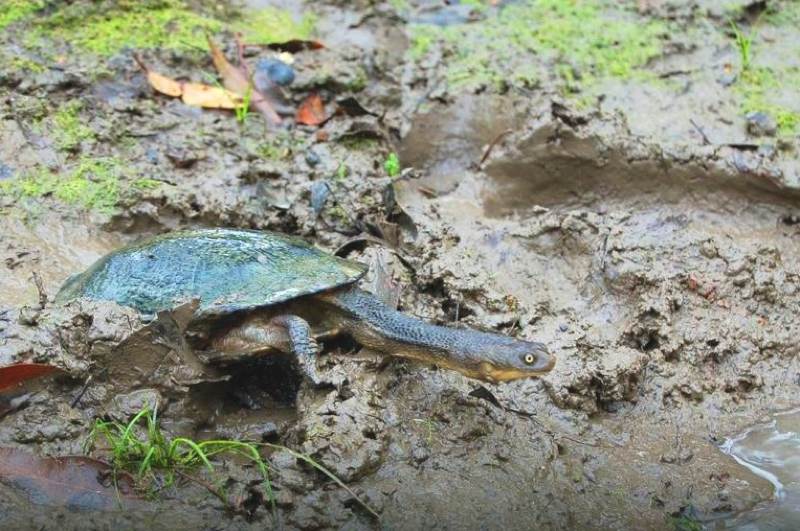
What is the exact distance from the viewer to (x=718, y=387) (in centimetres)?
414

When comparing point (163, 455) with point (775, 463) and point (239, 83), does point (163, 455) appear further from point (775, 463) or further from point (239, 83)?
point (239, 83)

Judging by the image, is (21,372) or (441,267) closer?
(21,372)

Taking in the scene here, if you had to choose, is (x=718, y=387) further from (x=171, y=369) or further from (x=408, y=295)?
(x=171, y=369)

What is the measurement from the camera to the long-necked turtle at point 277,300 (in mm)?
3568

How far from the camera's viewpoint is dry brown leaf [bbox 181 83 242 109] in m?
5.43

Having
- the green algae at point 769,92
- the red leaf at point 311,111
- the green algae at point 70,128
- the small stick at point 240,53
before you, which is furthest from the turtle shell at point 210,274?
the green algae at point 769,92

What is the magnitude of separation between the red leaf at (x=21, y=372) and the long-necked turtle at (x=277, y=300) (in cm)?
39

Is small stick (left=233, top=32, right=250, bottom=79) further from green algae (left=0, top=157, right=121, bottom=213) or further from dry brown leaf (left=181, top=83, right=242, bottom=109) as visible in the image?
green algae (left=0, top=157, right=121, bottom=213)

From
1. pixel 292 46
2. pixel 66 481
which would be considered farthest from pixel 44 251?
pixel 292 46

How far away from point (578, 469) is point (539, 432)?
0.24 meters

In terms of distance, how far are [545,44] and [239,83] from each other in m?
2.10

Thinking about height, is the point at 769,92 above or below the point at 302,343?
above

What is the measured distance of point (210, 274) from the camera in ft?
12.1

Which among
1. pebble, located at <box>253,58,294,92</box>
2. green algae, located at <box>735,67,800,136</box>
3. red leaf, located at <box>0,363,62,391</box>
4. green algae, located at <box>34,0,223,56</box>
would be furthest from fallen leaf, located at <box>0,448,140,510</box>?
green algae, located at <box>735,67,800,136</box>
